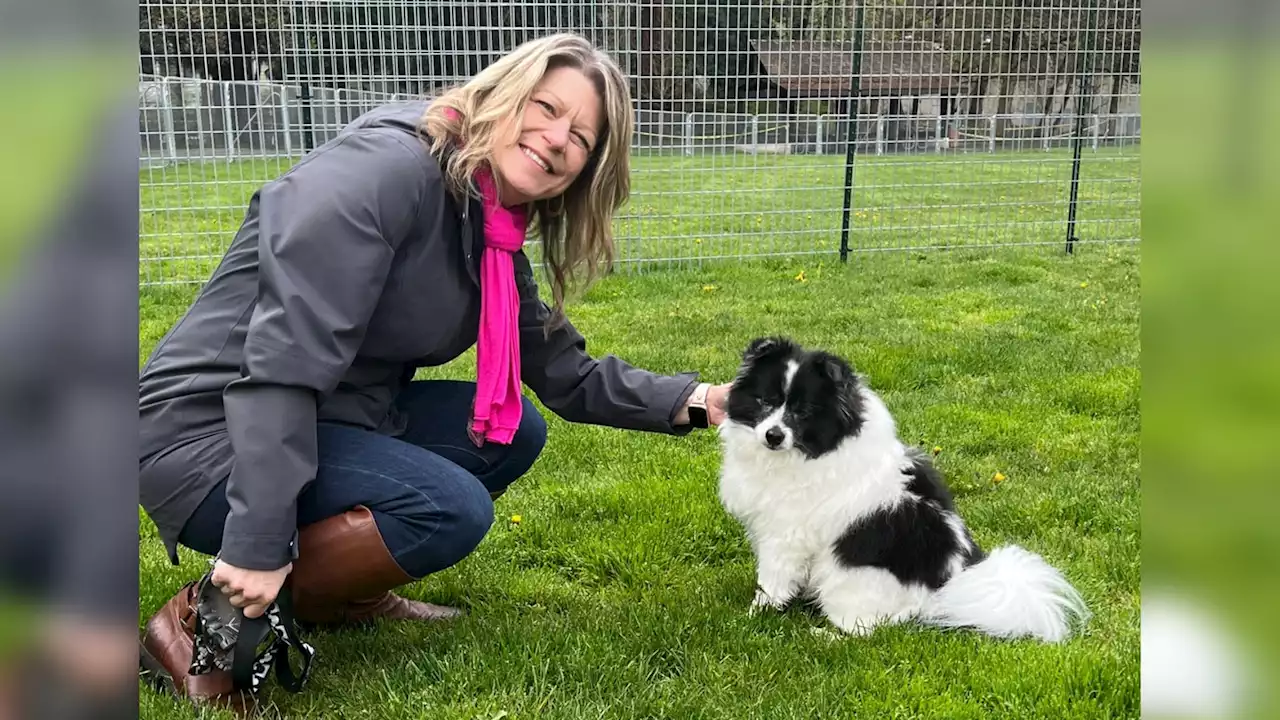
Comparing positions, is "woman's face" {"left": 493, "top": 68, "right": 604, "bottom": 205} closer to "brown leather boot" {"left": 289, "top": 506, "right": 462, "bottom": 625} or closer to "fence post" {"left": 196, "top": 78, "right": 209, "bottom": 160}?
"brown leather boot" {"left": 289, "top": 506, "right": 462, "bottom": 625}

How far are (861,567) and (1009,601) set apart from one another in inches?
16.3

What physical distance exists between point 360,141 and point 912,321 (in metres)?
4.54

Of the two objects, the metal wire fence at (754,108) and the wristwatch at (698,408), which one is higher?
the metal wire fence at (754,108)

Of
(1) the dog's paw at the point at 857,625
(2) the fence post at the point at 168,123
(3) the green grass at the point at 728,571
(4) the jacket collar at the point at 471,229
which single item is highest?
(2) the fence post at the point at 168,123

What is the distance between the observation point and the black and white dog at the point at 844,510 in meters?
2.79

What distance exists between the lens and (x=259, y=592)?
2039 mm

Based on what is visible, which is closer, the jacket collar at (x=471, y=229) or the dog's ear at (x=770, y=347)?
the jacket collar at (x=471, y=229)

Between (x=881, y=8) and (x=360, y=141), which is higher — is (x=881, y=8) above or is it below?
above

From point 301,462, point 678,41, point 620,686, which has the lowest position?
point 620,686

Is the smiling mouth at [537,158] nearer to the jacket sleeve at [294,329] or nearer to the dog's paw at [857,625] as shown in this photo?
the jacket sleeve at [294,329]

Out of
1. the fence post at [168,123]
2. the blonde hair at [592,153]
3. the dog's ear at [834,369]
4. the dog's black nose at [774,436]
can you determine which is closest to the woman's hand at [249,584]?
the blonde hair at [592,153]

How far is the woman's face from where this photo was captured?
7.81 ft
